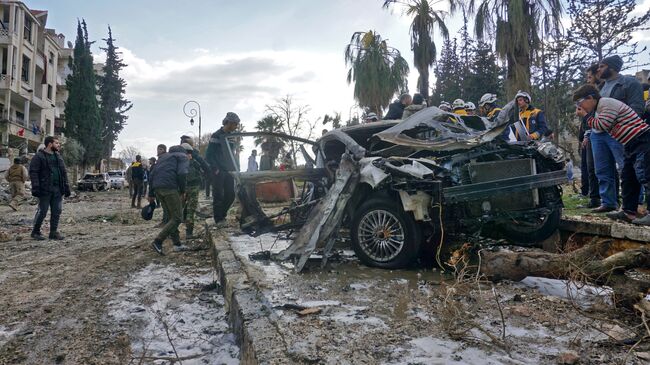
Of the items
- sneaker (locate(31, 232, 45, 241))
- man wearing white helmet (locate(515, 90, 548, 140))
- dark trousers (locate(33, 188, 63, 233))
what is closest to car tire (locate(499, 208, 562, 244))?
man wearing white helmet (locate(515, 90, 548, 140))

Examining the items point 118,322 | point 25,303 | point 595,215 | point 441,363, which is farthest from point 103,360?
point 595,215

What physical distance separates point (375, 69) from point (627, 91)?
17.7 meters

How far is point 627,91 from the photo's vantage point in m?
4.94

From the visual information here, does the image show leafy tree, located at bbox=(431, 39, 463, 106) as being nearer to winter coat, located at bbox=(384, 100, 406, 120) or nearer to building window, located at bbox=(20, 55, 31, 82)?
winter coat, located at bbox=(384, 100, 406, 120)

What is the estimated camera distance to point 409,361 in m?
2.14

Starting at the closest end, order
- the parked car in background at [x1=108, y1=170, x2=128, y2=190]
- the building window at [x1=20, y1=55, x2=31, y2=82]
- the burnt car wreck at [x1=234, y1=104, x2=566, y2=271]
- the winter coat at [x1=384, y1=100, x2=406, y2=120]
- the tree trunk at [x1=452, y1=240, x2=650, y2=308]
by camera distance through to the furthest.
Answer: the tree trunk at [x1=452, y1=240, x2=650, y2=308]
the burnt car wreck at [x1=234, y1=104, x2=566, y2=271]
the winter coat at [x1=384, y1=100, x2=406, y2=120]
the parked car in background at [x1=108, y1=170, x2=128, y2=190]
the building window at [x1=20, y1=55, x2=31, y2=82]

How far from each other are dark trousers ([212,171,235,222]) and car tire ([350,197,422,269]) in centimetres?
310

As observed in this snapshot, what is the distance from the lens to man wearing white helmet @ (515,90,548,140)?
6080 mm

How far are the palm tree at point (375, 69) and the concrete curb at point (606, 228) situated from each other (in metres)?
18.1

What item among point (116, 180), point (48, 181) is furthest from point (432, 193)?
point (116, 180)

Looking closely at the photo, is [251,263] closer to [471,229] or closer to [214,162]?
[471,229]

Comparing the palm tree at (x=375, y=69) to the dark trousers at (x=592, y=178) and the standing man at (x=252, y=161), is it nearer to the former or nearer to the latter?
the standing man at (x=252, y=161)

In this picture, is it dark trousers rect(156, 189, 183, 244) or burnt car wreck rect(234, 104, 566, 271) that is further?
dark trousers rect(156, 189, 183, 244)

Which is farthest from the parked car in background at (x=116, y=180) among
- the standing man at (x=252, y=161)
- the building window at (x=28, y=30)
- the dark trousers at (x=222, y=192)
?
the dark trousers at (x=222, y=192)
